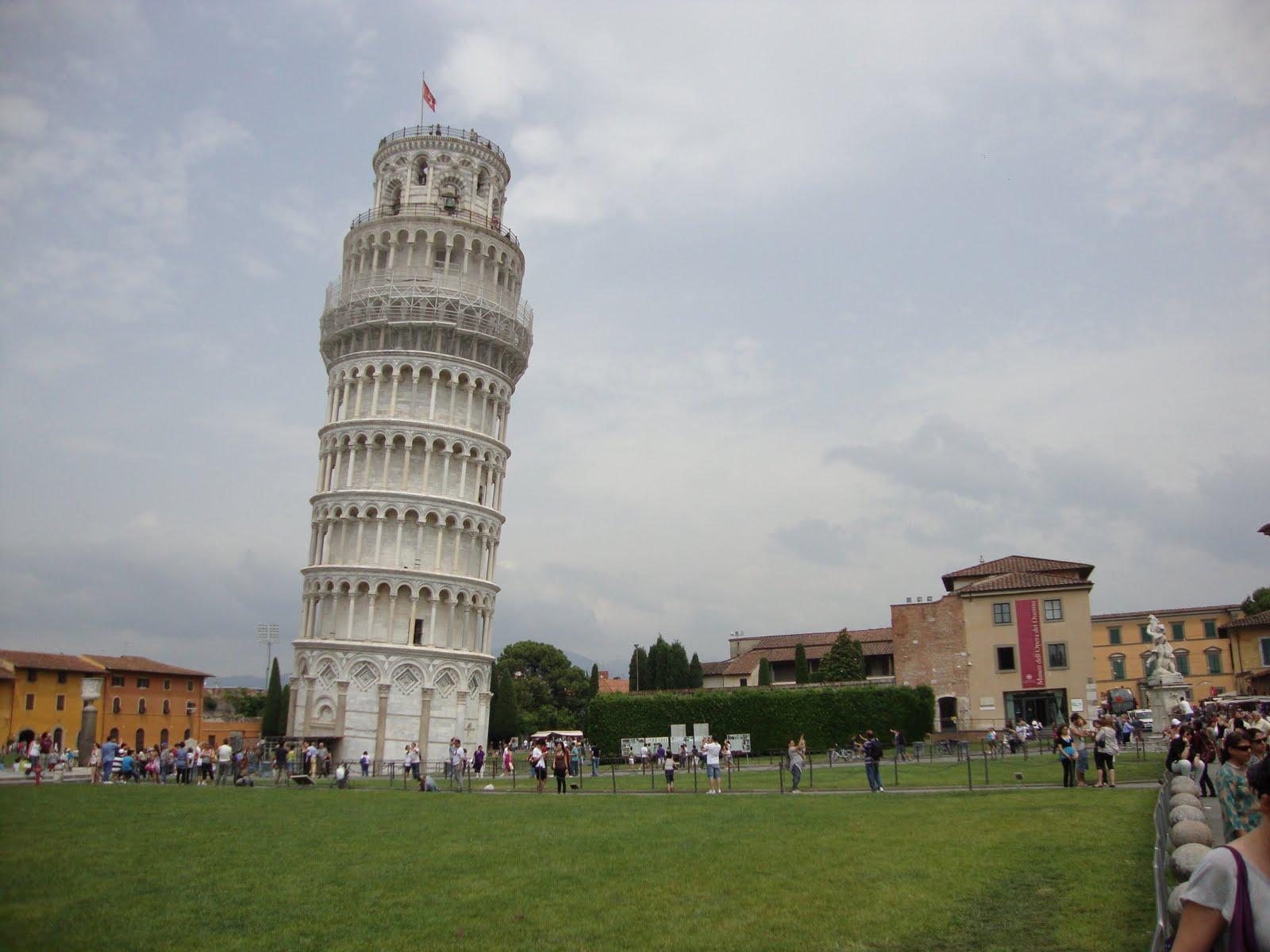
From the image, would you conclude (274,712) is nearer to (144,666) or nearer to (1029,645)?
(144,666)

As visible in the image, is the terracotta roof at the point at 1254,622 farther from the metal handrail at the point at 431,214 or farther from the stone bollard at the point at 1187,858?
the stone bollard at the point at 1187,858

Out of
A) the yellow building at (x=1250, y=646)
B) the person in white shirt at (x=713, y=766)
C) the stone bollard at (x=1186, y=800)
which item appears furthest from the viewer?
the yellow building at (x=1250, y=646)

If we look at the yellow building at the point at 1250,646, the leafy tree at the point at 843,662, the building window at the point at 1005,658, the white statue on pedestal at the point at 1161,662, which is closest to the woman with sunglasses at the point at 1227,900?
the white statue on pedestal at the point at 1161,662

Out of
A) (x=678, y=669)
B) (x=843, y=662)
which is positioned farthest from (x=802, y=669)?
(x=678, y=669)

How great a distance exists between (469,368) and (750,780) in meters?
38.2

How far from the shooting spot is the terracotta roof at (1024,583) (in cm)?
6053

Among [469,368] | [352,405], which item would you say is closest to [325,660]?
[352,405]

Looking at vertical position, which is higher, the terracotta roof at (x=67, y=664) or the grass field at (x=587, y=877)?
the terracotta roof at (x=67, y=664)

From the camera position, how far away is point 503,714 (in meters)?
86.8

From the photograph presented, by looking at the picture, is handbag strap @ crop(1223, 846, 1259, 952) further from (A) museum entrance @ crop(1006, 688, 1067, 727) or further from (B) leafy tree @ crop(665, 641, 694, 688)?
(B) leafy tree @ crop(665, 641, 694, 688)

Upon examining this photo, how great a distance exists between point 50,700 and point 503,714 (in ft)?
140

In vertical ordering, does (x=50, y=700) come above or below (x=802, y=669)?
below

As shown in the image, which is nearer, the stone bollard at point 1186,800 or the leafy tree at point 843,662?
the stone bollard at point 1186,800

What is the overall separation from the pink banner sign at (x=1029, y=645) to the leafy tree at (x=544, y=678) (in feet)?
154
